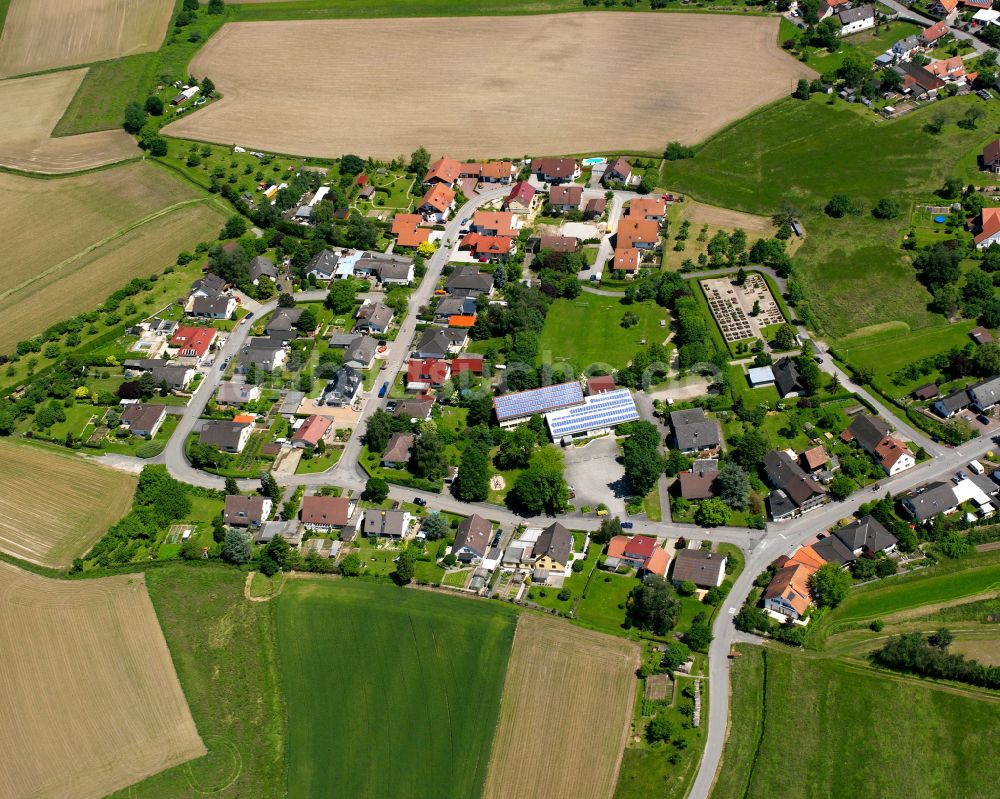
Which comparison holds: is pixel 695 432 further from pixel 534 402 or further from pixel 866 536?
pixel 866 536

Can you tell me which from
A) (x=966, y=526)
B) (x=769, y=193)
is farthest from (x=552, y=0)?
(x=966, y=526)

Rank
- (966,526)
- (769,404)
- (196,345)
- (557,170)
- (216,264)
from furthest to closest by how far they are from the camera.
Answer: (557,170)
(216,264)
(196,345)
(769,404)
(966,526)

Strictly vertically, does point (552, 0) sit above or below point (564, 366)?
above

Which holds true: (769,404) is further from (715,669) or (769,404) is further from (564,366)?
(715,669)

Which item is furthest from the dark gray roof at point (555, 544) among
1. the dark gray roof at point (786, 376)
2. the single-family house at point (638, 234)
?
the single-family house at point (638, 234)

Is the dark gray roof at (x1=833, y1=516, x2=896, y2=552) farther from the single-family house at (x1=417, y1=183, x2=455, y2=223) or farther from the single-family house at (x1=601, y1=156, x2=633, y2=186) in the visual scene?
the single-family house at (x1=417, y1=183, x2=455, y2=223)

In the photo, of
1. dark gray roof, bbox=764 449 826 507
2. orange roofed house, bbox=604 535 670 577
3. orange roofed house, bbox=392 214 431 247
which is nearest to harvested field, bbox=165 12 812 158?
orange roofed house, bbox=392 214 431 247

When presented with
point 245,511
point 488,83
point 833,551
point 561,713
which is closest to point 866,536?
point 833,551
